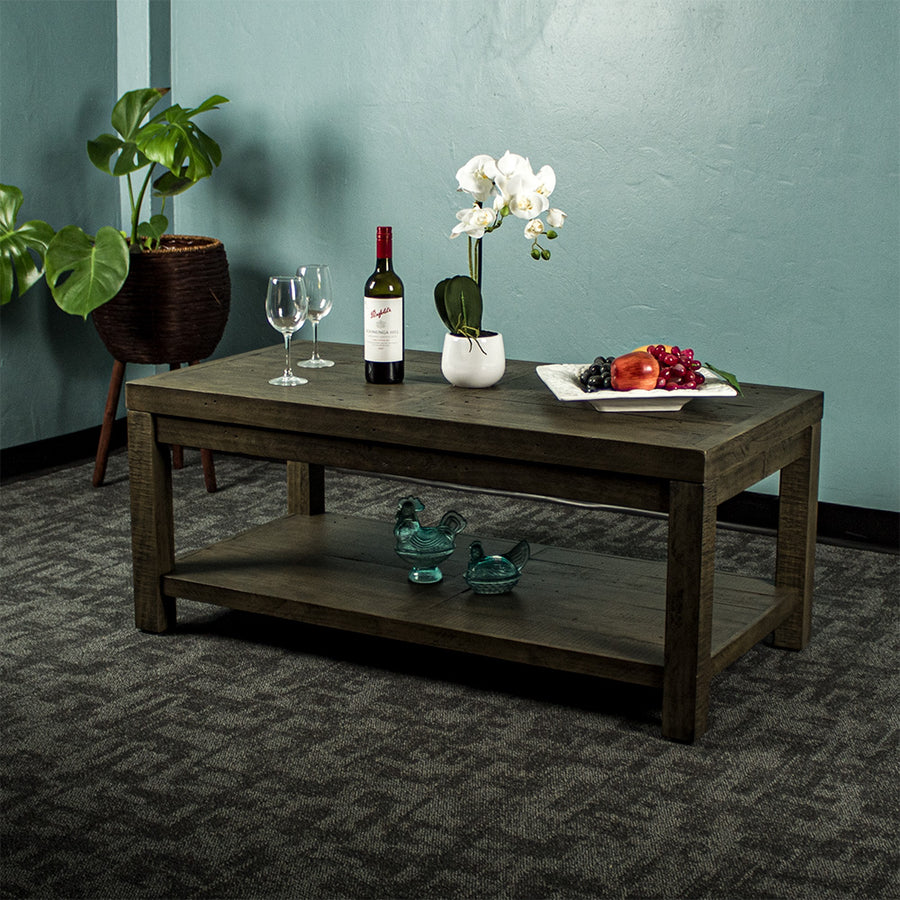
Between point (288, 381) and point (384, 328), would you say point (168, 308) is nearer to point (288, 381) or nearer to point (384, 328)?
point (288, 381)

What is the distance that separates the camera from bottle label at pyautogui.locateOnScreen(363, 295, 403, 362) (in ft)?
8.01

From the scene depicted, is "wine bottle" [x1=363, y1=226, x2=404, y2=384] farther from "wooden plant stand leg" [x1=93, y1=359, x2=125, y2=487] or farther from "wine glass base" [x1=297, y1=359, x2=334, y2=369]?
"wooden plant stand leg" [x1=93, y1=359, x2=125, y2=487]

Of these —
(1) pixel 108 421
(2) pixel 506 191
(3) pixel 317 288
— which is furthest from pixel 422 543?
(1) pixel 108 421

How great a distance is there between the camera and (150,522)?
257 cm

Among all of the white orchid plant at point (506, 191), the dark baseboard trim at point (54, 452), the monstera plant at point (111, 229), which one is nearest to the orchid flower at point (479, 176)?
the white orchid plant at point (506, 191)

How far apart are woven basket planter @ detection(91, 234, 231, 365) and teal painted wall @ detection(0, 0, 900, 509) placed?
39 cm

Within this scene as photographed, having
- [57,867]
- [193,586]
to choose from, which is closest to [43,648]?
[193,586]

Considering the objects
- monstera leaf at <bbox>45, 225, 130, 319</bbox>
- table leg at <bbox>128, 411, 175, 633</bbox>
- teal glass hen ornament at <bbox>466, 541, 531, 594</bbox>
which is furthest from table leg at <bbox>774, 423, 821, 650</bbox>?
monstera leaf at <bbox>45, 225, 130, 319</bbox>

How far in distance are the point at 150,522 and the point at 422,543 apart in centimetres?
55

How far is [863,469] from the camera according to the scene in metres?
3.27

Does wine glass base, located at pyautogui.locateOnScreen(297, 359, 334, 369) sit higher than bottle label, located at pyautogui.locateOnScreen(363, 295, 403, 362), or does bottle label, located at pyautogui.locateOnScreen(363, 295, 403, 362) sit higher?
bottle label, located at pyautogui.locateOnScreen(363, 295, 403, 362)

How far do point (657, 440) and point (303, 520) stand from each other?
1.12 m

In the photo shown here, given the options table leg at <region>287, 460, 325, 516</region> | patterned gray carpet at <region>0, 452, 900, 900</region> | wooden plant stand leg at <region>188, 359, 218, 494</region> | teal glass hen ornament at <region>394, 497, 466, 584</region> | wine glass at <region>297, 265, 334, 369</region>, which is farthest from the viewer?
wooden plant stand leg at <region>188, 359, 218, 494</region>

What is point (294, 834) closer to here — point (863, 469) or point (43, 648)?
point (43, 648)
